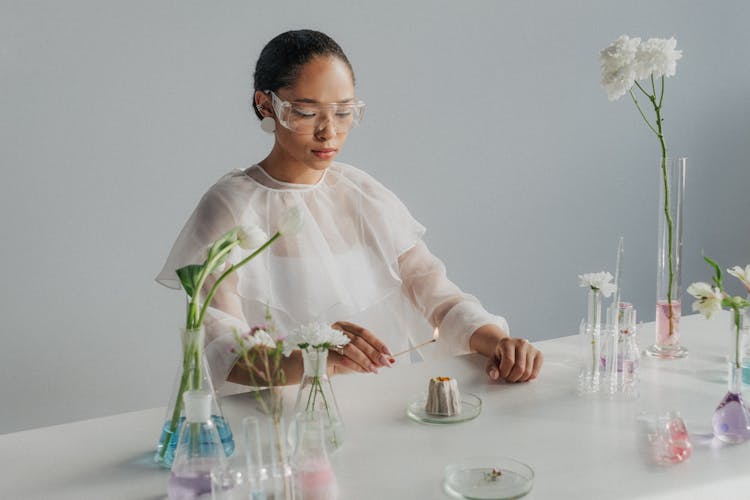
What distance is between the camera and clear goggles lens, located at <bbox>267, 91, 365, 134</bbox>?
1.97 meters

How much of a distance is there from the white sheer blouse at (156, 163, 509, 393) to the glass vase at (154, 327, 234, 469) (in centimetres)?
55

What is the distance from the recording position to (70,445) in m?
1.43

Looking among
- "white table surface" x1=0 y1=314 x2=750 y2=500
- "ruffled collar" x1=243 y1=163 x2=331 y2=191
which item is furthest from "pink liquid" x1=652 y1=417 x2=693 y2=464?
"ruffled collar" x1=243 y1=163 x2=331 y2=191

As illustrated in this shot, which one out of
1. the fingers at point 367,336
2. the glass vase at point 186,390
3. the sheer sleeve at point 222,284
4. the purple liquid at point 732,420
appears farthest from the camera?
the sheer sleeve at point 222,284

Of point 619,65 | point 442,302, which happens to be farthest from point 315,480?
point 619,65

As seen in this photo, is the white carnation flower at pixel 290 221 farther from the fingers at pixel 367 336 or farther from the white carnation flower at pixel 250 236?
the fingers at pixel 367 336

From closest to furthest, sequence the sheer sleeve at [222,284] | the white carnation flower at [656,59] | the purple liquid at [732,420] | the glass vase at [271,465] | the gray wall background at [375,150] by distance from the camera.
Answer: the glass vase at [271,465], the purple liquid at [732,420], the sheer sleeve at [222,284], the white carnation flower at [656,59], the gray wall background at [375,150]

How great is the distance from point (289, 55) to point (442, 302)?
2.16 feet

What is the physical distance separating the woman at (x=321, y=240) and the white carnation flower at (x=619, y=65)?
1.72 feet

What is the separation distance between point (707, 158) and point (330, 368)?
2819 millimetres

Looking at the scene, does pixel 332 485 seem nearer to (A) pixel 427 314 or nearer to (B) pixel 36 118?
(A) pixel 427 314

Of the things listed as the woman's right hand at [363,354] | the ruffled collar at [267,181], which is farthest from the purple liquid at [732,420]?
the ruffled collar at [267,181]

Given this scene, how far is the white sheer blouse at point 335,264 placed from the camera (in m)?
1.99

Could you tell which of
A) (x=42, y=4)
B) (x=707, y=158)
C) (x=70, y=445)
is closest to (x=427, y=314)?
(x=70, y=445)
